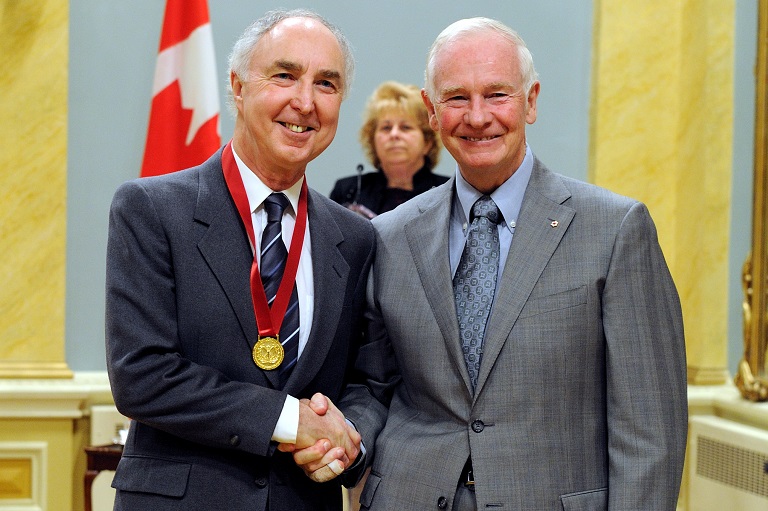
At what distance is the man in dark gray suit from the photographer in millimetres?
2275

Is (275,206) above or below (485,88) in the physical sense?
below

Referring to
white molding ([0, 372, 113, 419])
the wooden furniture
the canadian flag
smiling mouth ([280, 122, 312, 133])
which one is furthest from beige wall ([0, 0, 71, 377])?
smiling mouth ([280, 122, 312, 133])

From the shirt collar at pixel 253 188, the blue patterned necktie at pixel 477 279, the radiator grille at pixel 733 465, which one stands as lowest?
the radiator grille at pixel 733 465

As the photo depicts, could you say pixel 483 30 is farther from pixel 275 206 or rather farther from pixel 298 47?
pixel 275 206

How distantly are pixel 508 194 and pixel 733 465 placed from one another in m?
3.03

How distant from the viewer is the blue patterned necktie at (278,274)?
94.7 inches

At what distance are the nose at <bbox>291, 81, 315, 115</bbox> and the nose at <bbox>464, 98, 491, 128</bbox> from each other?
0.39 metres

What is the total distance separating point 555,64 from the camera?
235 inches

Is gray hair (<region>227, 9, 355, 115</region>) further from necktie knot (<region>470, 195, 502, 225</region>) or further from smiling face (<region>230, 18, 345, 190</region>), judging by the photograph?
necktie knot (<region>470, 195, 502, 225</region>)

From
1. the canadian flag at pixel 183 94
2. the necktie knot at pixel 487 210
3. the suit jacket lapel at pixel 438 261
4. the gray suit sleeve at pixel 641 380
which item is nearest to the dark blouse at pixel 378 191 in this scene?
the canadian flag at pixel 183 94

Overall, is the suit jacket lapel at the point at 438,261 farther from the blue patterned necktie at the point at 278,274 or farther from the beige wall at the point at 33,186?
the beige wall at the point at 33,186

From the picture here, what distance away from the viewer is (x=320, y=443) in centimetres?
234

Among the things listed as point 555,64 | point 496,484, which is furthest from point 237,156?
point 555,64

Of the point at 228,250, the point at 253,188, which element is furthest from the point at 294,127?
the point at 228,250
